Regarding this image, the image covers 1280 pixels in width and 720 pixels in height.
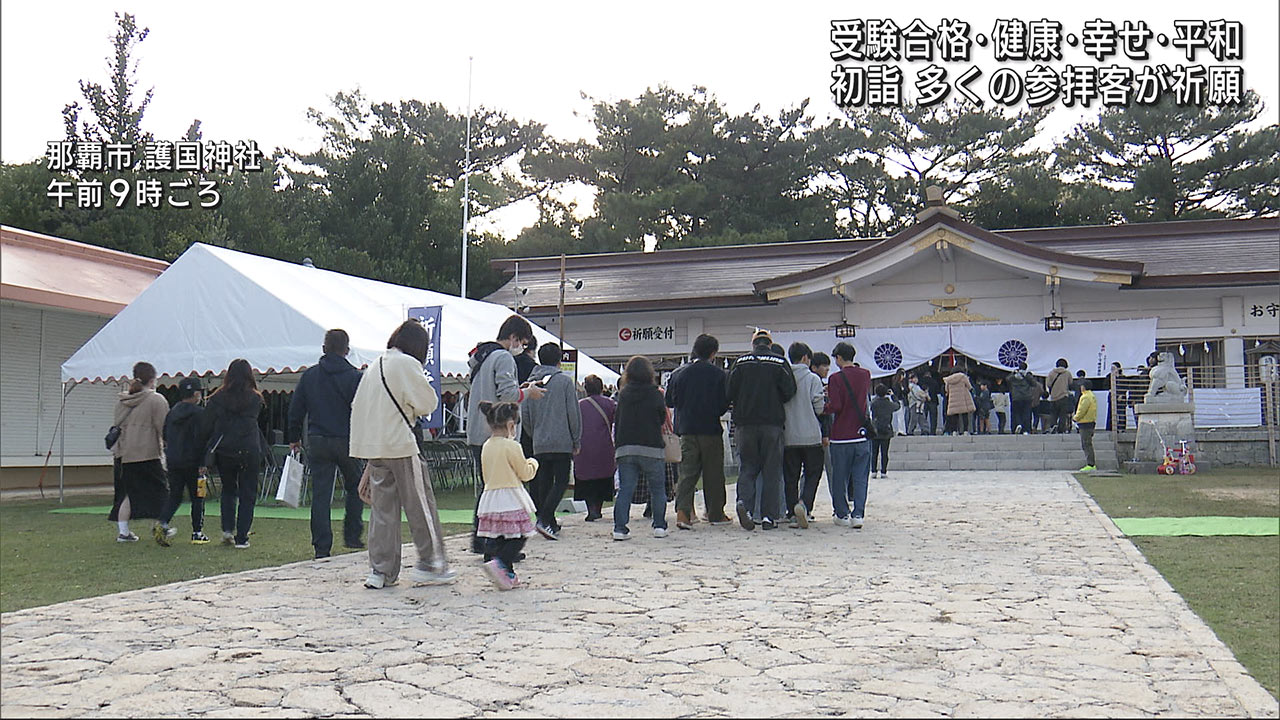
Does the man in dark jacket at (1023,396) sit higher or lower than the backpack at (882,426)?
higher

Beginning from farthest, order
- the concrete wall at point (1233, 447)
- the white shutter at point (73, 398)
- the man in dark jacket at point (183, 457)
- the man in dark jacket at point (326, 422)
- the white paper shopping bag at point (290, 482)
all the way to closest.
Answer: the concrete wall at point (1233, 447) → the white shutter at point (73, 398) → the white paper shopping bag at point (290, 482) → the man in dark jacket at point (183, 457) → the man in dark jacket at point (326, 422)

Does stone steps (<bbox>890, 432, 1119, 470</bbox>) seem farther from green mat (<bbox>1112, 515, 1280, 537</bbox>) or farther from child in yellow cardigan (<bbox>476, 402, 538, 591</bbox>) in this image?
child in yellow cardigan (<bbox>476, 402, 538, 591</bbox>)

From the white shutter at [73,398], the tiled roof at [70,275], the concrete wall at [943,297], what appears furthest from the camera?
the concrete wall at [943,297]

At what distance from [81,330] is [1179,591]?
15698 millimetres

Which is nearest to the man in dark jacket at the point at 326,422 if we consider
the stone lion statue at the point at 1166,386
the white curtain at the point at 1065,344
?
the stone lion statue at the point at 1166,386

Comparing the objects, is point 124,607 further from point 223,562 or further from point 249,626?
point 223,562

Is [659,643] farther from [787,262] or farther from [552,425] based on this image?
[787,262]

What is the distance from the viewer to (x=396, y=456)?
21.7 feet

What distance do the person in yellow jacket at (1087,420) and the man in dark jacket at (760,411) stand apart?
10295 mm

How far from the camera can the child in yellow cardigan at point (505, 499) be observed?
6652 millimetres

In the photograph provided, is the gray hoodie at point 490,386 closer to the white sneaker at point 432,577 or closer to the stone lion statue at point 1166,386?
the white sneaker at point 432,577

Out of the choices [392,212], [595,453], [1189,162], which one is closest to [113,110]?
[392,212]

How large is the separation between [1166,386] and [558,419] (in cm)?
1326

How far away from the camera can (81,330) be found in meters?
16.5
